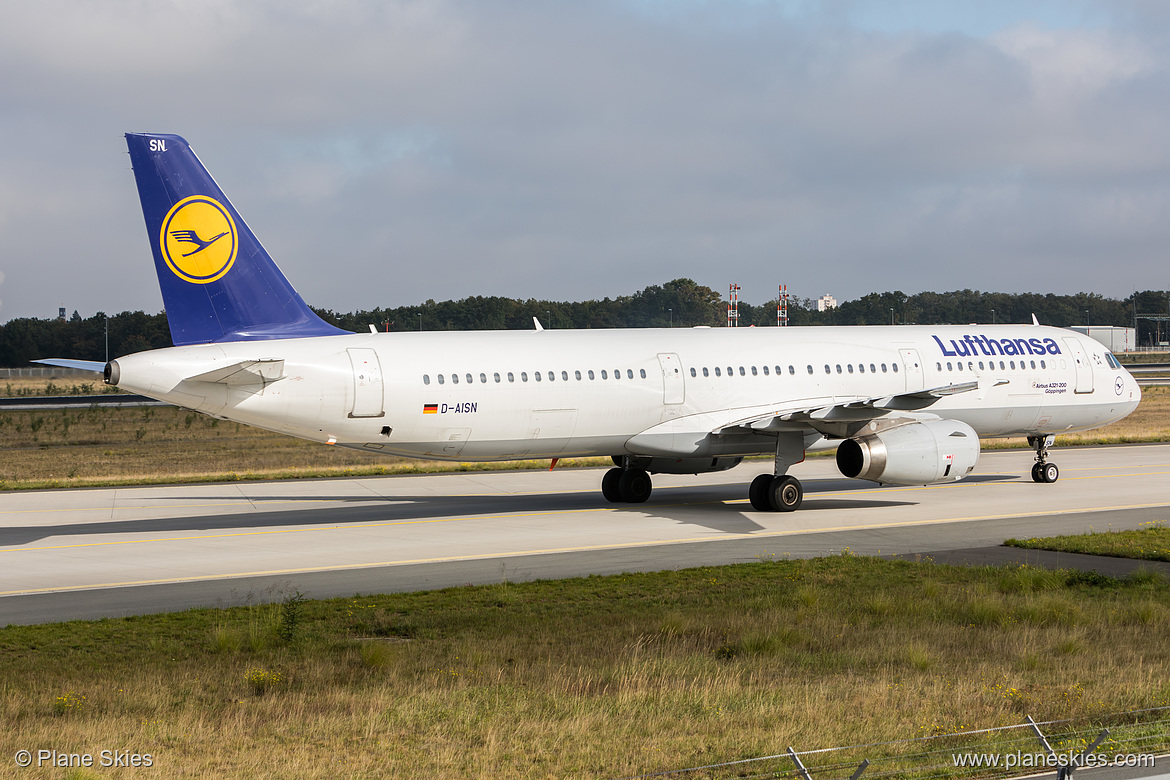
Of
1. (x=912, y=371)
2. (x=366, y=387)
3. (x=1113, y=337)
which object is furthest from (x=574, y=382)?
(x=1113, y=337)

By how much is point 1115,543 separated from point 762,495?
26.6 feet

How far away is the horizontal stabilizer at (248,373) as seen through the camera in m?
20.9

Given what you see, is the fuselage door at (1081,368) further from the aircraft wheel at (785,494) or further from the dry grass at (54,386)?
the dry grass at (54,386)

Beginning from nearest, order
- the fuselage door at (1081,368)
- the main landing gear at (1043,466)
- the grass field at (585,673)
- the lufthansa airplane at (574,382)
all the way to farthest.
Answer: the grass field at (585,673)
the lufthansa airplane at (574,382)
the main landing gear at (1043,466)
the fuselage door at (1081,368)

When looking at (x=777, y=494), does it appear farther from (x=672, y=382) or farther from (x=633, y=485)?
(x=633, y=485)

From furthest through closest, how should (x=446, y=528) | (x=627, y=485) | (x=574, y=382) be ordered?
(x=627, y=485) < (x=574, y=382) < (x=446, y=528)

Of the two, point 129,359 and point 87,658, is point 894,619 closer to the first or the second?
point 87,658

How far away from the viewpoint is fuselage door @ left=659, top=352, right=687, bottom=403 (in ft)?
83.9

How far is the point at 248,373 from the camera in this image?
838 inches

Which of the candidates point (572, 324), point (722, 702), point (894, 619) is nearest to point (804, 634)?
point (894, 619)

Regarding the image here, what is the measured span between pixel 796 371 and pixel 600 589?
12.2 m

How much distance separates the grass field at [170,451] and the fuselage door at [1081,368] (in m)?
11.3

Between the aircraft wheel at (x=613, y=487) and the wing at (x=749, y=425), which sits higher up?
the wing at (x=749, y=425)

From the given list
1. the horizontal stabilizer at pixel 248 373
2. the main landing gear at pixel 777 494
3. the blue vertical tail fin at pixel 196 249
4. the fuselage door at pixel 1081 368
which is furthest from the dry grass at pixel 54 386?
the fuselage door at pixel 1081 368
